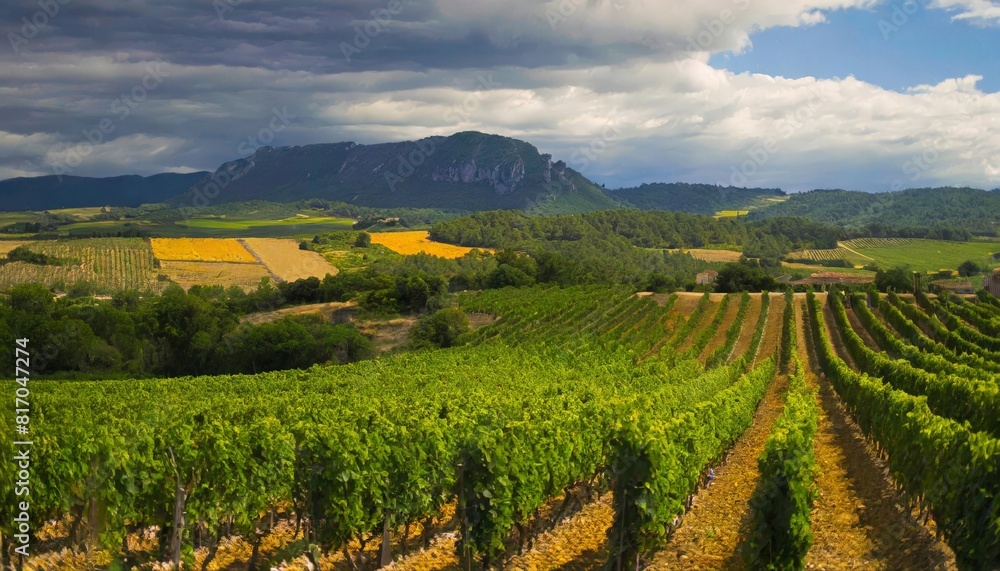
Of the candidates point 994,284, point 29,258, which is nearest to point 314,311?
point 29,258

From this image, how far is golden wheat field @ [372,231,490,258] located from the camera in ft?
527

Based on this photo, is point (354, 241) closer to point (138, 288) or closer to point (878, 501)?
point (138, 288)

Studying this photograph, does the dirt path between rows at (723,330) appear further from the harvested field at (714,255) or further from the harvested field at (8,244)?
the harvested field at (8,244)

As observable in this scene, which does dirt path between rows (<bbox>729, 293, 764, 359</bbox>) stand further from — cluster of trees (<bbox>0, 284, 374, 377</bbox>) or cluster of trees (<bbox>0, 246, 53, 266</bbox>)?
cluster of trees (<bbox>0, 246, 53, 266</bbox>)

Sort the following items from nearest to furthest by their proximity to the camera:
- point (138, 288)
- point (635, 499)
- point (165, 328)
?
point (635, 499), point (165, 328), point (138, 288)

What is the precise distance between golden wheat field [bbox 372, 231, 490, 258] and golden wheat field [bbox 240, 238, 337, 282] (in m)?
18.2

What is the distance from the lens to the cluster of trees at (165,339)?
63.4 metres

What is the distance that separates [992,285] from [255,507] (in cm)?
9484

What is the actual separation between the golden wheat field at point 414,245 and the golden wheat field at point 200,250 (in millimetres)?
29958

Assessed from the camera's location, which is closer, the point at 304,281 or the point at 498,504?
the point at 498,504

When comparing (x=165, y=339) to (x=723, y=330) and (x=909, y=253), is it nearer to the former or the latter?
(x=723, y=330)

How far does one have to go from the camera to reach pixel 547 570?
1481cm

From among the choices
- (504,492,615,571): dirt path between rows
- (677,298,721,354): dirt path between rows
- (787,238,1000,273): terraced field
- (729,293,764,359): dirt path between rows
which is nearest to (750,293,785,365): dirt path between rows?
(729,293,764,359): dirt path between rows

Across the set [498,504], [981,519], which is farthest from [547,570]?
[981,519]
